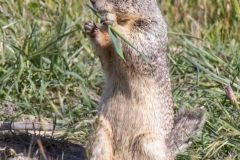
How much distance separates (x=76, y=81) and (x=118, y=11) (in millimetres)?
1765

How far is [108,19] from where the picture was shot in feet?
18.3

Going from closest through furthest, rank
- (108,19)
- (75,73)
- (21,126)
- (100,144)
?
(108,19), (100,144), (21,126), (75,73)

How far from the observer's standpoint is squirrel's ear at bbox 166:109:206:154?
6094 mm

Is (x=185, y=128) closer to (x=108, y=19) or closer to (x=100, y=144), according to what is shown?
(x=100, y=144)

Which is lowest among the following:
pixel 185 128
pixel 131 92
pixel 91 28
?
pixel 185 128

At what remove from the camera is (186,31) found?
8914 millimetres

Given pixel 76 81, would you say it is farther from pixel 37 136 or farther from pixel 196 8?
pixel 196 8

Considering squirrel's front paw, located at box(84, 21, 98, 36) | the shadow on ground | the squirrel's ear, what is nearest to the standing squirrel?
squirrel's front paw, located at box(84, 21, 98, 36)

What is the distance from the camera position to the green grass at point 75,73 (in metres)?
6.46

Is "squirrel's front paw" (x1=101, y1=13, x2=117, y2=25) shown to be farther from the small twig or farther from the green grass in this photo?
the small twig

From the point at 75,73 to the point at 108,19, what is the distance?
1689 mm

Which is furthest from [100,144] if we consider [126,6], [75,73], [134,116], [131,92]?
[75,73]

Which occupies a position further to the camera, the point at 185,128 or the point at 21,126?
the point at 21,126

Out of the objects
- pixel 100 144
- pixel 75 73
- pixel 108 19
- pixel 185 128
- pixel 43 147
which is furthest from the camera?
pixel 75 73
